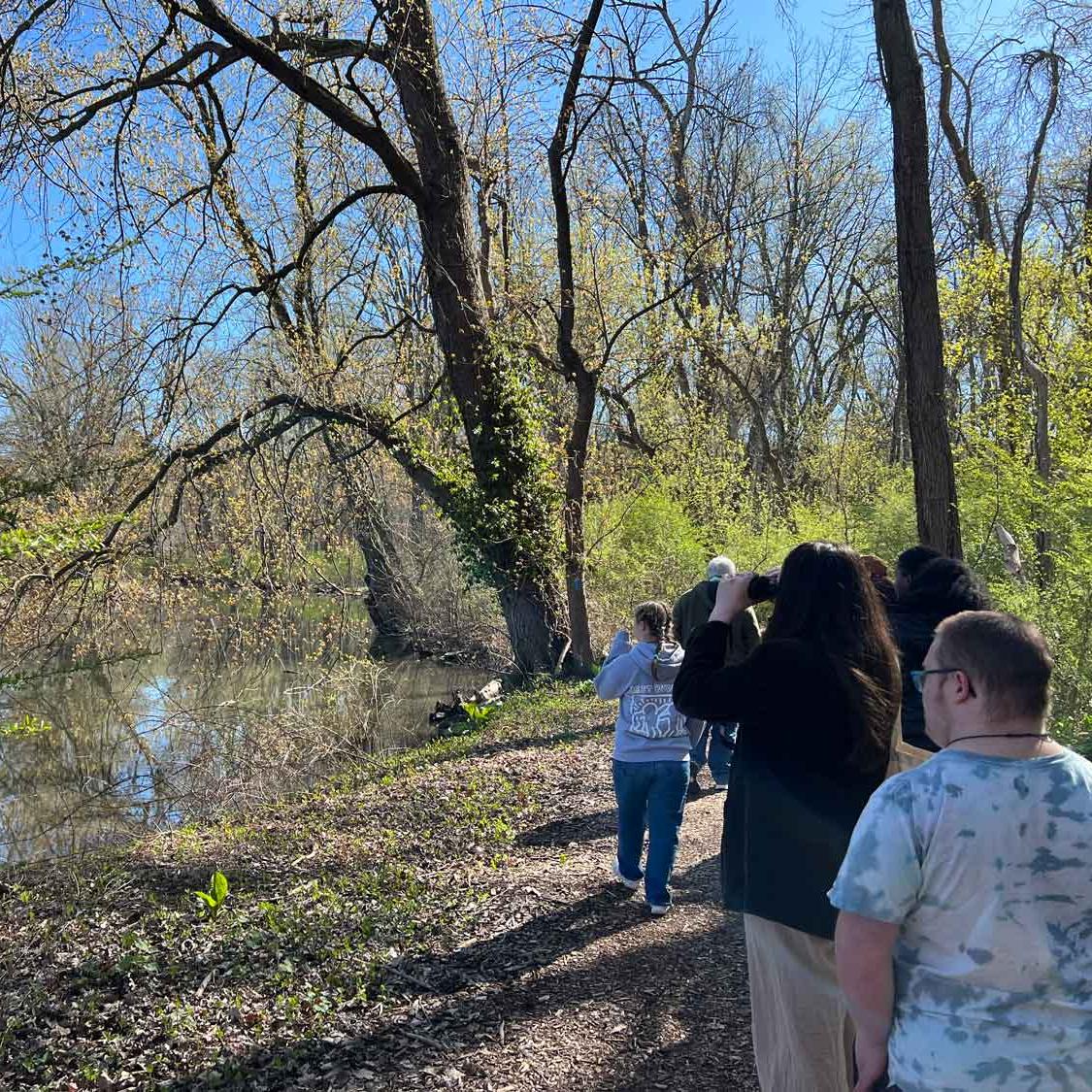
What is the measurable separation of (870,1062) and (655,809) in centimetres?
277

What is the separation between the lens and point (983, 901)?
1585 mm

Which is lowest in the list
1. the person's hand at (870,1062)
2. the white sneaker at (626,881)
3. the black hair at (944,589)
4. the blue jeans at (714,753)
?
the white sneaker at (626,881)

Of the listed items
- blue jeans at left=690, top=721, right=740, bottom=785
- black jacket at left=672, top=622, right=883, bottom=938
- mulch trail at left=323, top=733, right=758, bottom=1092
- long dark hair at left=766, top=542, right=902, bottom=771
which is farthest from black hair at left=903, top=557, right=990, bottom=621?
blue jeans at left=690, top=721, right=740, bottom=785

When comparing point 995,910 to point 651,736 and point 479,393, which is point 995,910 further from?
point 479,393

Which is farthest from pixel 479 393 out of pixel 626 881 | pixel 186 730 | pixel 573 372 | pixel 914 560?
pixel 914 560

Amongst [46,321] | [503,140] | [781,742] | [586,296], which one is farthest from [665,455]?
[781,742]

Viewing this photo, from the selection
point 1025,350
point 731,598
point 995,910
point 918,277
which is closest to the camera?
point 995,910

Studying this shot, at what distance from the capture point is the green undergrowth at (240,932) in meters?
3.87

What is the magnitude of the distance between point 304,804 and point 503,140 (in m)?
8.37

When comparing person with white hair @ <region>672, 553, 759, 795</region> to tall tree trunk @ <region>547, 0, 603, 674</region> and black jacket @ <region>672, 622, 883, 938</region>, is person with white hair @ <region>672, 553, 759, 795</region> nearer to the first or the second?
black jacket @ <region>672, 622, 883, 938</region>

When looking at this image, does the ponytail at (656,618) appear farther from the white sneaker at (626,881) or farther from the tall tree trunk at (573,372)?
the tall tree trunk at (573,372)

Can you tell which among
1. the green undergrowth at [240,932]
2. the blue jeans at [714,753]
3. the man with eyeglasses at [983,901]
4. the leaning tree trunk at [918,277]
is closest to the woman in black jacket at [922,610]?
the man with eyeglasses at [983,901]

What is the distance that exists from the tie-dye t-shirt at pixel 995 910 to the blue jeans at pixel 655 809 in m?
2.82

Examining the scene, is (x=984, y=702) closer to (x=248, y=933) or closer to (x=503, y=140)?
(x=248, y=933)
